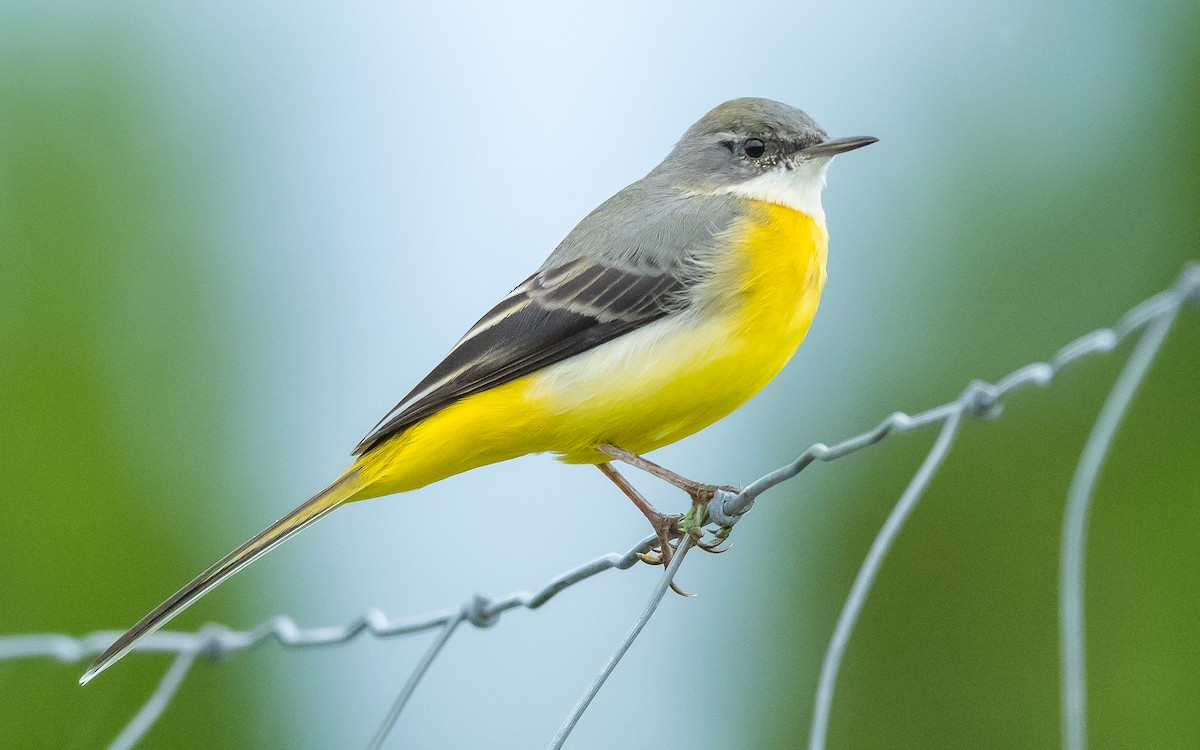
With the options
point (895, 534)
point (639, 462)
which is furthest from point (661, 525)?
point (895, 534)

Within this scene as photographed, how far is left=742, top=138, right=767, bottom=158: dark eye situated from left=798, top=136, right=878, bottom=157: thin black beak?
0.21 metres

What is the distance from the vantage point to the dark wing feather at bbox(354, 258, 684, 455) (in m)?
4.49

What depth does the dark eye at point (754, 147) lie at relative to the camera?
5.31m

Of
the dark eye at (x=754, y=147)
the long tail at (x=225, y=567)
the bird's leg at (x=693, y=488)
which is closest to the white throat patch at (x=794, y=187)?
the dark eye at (x=754, y=147)

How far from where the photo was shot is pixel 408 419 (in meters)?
4.54

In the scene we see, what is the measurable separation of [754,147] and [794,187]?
0.33 metres

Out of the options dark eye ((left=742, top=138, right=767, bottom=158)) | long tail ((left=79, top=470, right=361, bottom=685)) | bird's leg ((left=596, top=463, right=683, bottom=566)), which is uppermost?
→ dark eye ((left=742, top=138, right=767, bottom=158))

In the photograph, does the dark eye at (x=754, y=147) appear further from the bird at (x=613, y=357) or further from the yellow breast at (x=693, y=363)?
the yellow breast at (x=693, y=363)

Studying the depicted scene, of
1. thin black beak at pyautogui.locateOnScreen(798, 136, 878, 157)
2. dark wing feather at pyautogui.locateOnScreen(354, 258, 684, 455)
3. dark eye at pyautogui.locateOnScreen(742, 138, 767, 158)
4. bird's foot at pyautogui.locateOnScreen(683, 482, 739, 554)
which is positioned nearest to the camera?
bird's foot at pyautogui.locateOnScreen(683, 482, 739, 554)

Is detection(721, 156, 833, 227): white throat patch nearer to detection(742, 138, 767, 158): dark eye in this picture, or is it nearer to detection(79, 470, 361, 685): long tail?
detection(742, 138, 767, 158): dark eye

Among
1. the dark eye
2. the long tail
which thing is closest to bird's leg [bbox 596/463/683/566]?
the long tail

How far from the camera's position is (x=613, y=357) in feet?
14.5

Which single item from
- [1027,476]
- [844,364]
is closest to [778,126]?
[1027,476]

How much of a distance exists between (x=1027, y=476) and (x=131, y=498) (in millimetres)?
4873
